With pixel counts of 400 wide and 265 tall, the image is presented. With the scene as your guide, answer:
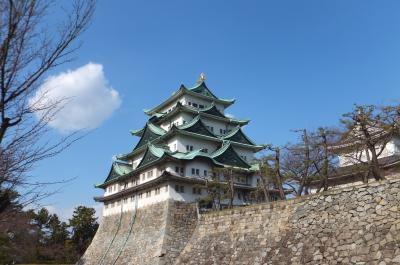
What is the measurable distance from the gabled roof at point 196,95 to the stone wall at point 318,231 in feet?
67.6

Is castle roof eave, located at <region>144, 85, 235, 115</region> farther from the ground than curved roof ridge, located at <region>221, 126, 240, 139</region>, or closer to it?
farther from the ground

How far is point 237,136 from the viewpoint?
3712cm

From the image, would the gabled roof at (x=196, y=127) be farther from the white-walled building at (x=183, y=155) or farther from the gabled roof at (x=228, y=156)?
the gabled roof at (x=228, y=156)

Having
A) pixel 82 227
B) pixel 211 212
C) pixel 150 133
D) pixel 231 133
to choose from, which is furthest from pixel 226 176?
pixel 82 227

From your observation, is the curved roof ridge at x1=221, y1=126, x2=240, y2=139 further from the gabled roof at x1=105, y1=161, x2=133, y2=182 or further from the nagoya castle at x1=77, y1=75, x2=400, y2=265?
the gabled roof at x1=105, y1=161, x2=133, y2=182

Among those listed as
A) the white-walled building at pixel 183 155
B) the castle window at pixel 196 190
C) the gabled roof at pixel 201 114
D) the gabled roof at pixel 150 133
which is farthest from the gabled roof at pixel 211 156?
the gabled roof at pixel 201 114

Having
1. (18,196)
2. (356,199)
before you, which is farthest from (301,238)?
(18,196)

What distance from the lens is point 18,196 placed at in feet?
20.6

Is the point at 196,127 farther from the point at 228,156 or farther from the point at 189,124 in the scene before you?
the point at 228,156

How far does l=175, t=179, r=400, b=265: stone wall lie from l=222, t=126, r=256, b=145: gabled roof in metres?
16.7

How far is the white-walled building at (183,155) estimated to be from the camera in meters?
30.1

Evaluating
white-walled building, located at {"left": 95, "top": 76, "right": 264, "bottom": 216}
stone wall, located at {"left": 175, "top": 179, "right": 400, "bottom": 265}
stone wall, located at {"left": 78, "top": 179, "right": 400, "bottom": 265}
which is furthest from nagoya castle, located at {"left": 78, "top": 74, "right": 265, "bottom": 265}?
stone wall, located at {"left": 175, "top": 179, "right": 400, "bottom": 265}

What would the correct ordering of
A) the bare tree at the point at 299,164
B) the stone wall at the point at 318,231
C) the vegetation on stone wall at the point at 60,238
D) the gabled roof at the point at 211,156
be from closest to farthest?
the stone wall at the point at 318,231, the bare tree at the point at 299,164, the gabled roof at the point at 211,156, the vegetation on stone wall at the point at 60,238

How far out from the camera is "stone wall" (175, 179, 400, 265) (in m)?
12.5
